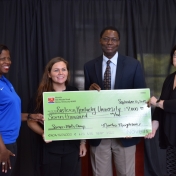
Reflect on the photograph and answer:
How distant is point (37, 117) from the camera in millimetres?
2049

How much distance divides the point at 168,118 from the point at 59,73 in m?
0.90

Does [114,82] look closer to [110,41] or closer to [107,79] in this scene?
[107,79]

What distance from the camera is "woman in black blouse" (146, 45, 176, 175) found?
6.62 feet

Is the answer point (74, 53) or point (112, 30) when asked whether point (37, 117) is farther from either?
point (74, 53)

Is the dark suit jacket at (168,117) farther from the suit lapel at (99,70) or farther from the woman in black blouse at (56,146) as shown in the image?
the woman in black blouse at (56,146)

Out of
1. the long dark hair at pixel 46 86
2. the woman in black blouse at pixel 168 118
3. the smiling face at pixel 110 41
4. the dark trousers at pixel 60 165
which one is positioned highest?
the smiling face at pixel 110 41

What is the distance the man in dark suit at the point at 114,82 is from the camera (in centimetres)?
217

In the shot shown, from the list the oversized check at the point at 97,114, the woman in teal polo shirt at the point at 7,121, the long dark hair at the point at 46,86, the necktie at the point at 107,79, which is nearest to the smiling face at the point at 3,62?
the woman in teal polo shirt at the point at 7,121

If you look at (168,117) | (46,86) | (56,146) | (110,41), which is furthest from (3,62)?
(168,117)

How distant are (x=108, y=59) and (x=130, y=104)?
421mm

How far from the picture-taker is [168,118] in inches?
81.0

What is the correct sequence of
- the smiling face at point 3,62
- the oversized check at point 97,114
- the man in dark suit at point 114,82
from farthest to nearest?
the man in dark suit at point 114,82, the oversized check at point 97,114, the smiling face at point 3,62

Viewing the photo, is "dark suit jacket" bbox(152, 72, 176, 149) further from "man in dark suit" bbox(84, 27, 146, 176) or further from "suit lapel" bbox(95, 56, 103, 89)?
"suit lapel" bbox(95, 56, 103, 89)

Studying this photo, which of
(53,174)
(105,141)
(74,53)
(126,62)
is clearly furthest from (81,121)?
(74,53)
